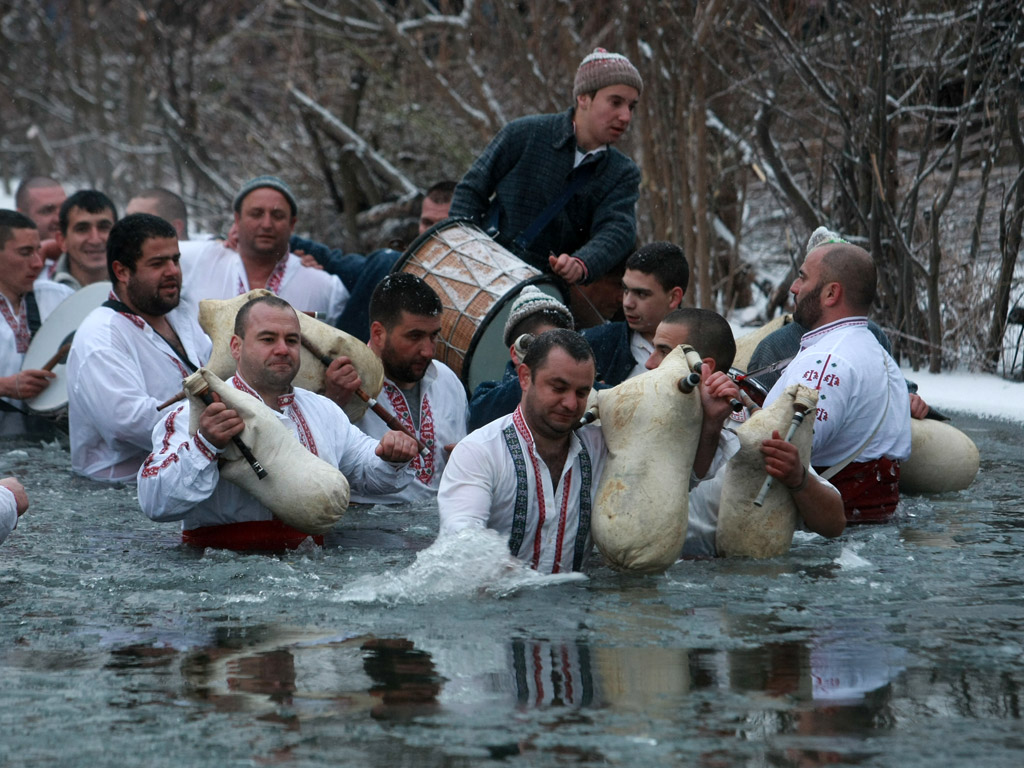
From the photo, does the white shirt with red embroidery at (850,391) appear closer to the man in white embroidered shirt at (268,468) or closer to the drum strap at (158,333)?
the man in white embroidered shirt at (268,468)

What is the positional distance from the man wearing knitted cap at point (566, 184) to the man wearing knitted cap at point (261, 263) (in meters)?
1.03

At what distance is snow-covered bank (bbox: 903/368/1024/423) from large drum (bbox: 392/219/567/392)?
2.89 meters

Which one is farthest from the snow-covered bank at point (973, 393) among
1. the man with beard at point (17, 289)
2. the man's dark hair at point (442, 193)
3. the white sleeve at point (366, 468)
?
the man with beard at point (17, 289)

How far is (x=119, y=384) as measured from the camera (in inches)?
262

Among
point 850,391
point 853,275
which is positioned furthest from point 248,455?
point 853,275

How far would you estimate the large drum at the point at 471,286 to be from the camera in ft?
22.3

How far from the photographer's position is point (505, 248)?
7340 mm

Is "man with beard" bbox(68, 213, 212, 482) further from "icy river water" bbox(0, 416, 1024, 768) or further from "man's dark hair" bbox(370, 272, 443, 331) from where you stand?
"man's dark hair" bbox(370, 272, 443, 331)

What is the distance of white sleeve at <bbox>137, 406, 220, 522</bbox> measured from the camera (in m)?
4.97

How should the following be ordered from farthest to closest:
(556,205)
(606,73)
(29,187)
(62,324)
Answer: (29,187)
(62,324)
(556,205)
(606,73)

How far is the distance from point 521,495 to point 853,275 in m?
1.88

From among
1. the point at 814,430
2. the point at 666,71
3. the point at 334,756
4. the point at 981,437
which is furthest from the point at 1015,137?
the point at 334,756

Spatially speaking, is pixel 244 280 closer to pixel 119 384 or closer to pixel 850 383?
pixel 119 384

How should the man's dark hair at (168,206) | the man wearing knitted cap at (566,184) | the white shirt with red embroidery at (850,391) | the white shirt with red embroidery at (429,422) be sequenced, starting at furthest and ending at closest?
the man's dark hair at (168,206) < the man wearing knitted cap at (566,184) < the white shirt with red embroidery at (429,422) < the white shirt with red embroidery at (850,391)
